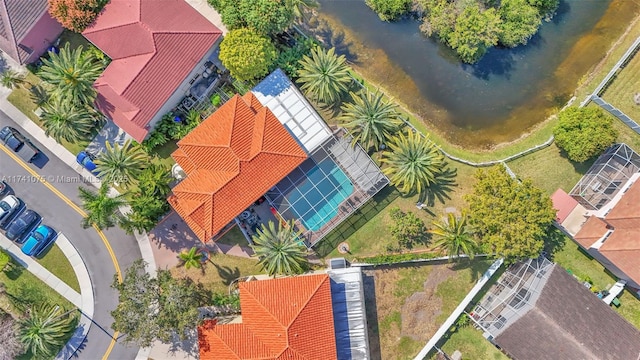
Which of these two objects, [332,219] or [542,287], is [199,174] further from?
[542,287]

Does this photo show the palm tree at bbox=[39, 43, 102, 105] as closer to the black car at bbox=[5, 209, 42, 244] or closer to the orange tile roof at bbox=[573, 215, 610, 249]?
the black car at bbox=[5, 209, 42, 244]

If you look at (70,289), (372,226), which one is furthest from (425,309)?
(70,289)

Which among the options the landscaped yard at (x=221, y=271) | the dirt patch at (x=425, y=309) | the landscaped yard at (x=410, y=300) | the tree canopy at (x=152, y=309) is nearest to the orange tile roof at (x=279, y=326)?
the tree canopy at (x=152, y=309)

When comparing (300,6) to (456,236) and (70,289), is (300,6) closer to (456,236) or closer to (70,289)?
(456,236)

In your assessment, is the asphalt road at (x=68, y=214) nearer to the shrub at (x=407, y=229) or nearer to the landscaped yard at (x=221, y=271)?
the landscaped yard at (x=221, y=271)

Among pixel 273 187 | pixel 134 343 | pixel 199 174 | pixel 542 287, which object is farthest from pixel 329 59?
pixel 134 343
